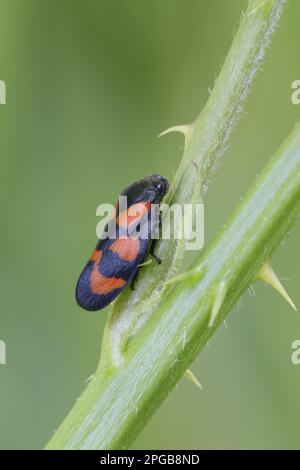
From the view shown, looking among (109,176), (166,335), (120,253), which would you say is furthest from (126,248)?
(109,176)

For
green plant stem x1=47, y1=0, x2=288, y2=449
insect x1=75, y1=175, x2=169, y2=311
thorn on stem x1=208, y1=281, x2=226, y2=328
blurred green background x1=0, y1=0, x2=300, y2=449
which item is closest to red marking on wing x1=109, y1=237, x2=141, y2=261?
insect x1=75, y1=175, x2=169, y2=311

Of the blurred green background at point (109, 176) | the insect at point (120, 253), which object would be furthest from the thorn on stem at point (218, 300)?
the blurred green background at point (109, 176)

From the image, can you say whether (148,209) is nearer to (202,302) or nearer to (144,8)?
(202,302)

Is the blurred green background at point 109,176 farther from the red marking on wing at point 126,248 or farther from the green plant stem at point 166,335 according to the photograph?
the green plant stem at point 166,335

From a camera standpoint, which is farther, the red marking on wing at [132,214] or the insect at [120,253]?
the red marking on wing at [132,214]

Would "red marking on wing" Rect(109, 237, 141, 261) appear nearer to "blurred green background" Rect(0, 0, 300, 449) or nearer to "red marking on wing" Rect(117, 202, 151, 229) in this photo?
"red marking on wing" Rect(117, 202, 151, 229)

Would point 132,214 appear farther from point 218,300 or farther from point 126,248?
point 218,300
